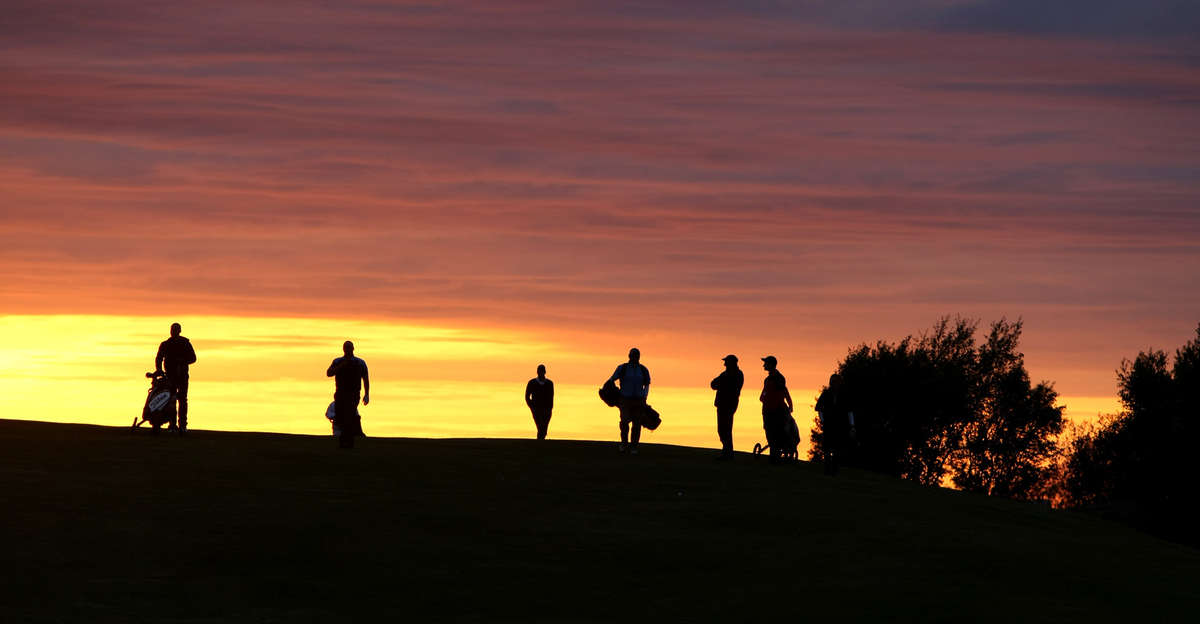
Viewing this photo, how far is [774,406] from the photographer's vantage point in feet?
119

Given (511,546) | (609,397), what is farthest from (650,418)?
(511,546)

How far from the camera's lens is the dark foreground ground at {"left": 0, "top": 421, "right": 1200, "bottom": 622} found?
19609 mm

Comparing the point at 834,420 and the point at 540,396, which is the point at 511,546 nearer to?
the point at 834,420

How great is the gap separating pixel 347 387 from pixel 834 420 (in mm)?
11991

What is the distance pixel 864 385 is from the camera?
75188 millimetres

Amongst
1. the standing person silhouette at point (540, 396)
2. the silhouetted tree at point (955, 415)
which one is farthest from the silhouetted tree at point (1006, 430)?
the standing person silhouette at point (540, 396)

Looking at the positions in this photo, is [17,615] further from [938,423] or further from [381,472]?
[938,423]

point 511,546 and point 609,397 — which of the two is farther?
point 609,397

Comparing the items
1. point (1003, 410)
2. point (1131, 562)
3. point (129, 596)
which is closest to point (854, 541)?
point (1131, 562)

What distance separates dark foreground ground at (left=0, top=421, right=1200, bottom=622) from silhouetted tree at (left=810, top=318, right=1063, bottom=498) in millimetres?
41748

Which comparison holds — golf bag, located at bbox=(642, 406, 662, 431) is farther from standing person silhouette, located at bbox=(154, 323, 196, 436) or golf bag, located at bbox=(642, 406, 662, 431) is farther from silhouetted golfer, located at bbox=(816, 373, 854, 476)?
standing person silhouette, located at bbox=(154, 323, 196, 436)

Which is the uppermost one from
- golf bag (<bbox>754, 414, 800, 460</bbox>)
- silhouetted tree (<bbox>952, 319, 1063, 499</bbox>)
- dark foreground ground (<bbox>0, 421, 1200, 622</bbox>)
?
silhouetted tree (<bbox>952, 319, 1063, 499</bbox>)

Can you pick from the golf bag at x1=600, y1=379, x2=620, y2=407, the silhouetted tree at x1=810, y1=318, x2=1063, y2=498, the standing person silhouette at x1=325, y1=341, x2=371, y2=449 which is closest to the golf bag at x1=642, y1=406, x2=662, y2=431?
the golf bag at x1=600, y1=379, x2=620, y2=407

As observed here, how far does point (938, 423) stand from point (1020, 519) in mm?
45883
